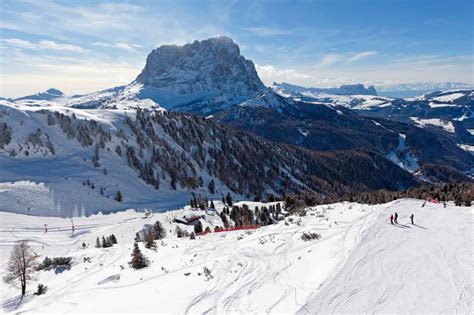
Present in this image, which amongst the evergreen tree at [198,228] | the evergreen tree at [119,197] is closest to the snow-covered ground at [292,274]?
the evergreen tree at [198,228]

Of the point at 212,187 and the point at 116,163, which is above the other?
the point at 116,163

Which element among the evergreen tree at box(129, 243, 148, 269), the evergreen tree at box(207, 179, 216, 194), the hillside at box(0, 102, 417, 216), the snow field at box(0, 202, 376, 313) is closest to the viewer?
the snow field at box(0, 202, 376, 313)

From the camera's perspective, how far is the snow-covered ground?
13.4m

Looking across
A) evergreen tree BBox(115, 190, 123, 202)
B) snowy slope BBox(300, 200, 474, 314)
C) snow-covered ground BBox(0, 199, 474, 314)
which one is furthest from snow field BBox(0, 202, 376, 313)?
evergreen tree BBox(115, 190, 123, 202)

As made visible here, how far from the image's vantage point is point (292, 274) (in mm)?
16234

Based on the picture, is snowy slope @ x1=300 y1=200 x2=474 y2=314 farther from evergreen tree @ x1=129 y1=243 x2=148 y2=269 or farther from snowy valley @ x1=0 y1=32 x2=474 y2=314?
evergreen tree @ x1=129 y1=243 x2=148 y2=269

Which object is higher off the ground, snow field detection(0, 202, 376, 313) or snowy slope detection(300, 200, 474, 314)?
snowy slope detection(300, 200, 474, 314)

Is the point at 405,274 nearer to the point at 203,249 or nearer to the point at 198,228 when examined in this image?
the point at 203,249

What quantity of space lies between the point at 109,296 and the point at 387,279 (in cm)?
1340

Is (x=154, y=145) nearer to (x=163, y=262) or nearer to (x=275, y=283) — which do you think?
(x=163, y=262)

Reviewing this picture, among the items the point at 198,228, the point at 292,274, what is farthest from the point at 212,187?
the point at 292,274

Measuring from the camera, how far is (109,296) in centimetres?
1606

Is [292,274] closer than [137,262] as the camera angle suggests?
Yes

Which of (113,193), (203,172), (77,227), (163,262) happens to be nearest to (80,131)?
(113,193)
